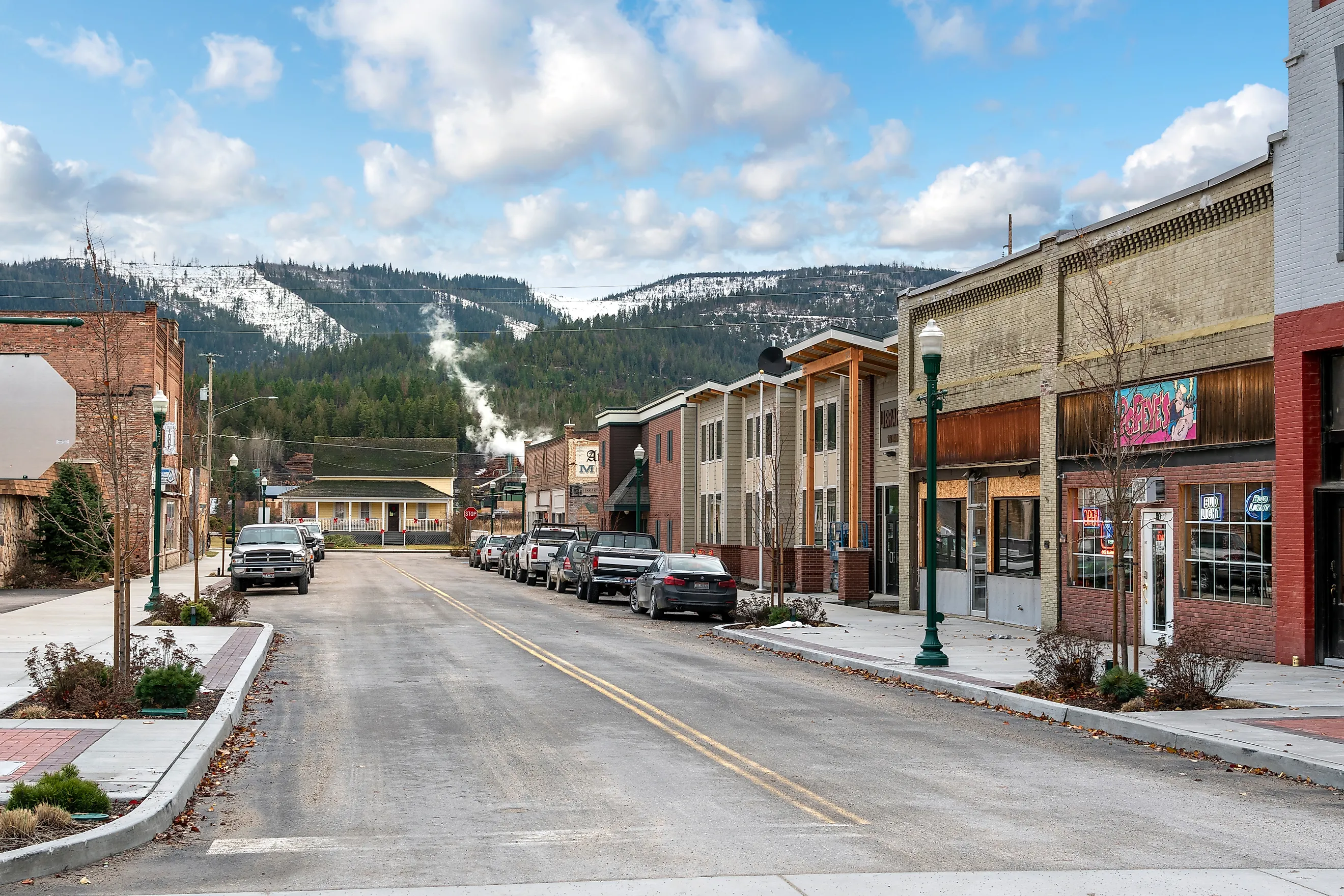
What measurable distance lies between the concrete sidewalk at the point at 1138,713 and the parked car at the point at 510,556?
26473 millimetres

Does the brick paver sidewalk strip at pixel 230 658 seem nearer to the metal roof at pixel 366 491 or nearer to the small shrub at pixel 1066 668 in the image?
the small shrub at pixel 1066 668

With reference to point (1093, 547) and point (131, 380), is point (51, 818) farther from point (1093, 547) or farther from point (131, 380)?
point (131, 380)

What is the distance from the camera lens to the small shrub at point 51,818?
8164mm

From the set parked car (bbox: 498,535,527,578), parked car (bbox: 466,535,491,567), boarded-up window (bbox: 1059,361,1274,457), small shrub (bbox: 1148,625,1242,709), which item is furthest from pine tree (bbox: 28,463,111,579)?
small shrub (bbox: 1148,625,1242,709)

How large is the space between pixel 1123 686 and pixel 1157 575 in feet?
25.4

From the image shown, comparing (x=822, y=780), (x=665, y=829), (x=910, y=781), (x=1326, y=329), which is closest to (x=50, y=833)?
(x=665, y=829)

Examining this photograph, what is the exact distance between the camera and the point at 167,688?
13.0m

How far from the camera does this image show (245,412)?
183000 millimetres

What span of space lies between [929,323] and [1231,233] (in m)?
4.84

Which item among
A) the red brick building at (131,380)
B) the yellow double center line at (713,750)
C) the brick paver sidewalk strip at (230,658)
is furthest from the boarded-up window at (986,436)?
the red brick building at (131,380)

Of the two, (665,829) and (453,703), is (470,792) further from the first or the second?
(453,703)

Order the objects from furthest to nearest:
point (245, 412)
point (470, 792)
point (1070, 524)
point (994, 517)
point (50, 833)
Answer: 1. point (245, 412)
2. point (994, 517)
3. point (1070, 524)
4. point (470, 792)
5. point (50, 833)

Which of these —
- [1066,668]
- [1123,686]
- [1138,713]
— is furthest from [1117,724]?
[1066,668]

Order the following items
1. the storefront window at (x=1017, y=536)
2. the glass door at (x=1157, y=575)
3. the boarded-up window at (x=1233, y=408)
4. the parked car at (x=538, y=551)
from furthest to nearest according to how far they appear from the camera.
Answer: the parked car at (x=538, y=551) < the storefront window at (x=1017, y=536) < the glass door at (x=1157, y=575) < the boarded-up window at (x=1233, y=408)
